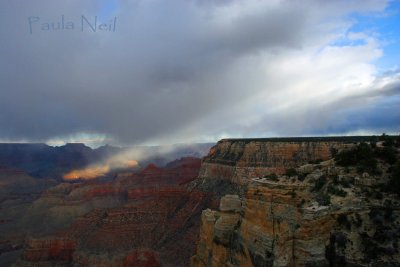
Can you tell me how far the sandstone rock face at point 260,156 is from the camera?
60.5m

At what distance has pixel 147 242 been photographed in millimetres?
67562

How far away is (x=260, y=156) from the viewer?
67.7 metres

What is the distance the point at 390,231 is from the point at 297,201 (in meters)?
4.32

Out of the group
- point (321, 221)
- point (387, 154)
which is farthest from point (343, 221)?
point (387, 154)

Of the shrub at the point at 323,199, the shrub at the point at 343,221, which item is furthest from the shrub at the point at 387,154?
the shrub at the point at 343,221

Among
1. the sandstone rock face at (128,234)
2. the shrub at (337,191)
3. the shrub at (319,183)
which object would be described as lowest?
the sandstone rock face at (128,234)

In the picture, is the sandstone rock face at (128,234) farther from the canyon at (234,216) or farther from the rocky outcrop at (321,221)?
the rocky outcrop at (321,221)

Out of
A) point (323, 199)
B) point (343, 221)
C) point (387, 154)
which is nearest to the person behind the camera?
point (343, 221)

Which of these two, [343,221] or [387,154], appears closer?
[343,221]

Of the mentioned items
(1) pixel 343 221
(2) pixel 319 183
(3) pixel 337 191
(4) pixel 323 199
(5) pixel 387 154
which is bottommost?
(1) pixel 343 221

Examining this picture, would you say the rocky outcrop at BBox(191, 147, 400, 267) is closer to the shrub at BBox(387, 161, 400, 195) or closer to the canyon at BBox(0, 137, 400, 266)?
the canyon at BBox(0, 137, 400, 266)

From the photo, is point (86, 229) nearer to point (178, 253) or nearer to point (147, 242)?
point (147, 242)

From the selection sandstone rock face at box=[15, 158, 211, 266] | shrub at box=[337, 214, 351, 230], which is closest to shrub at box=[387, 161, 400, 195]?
shrub at box=[337, 214, 351, 230]

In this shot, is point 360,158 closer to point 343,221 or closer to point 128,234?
point 343,221
